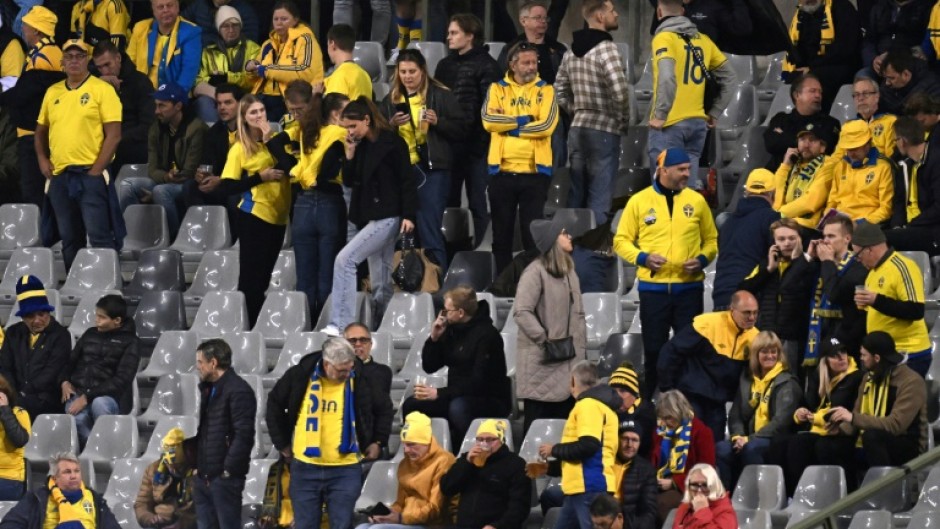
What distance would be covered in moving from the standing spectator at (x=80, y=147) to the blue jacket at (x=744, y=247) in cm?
453

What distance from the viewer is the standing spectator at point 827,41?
15.8 meters

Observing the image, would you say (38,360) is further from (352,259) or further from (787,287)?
(787,287)

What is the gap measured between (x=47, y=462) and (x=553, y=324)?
3.51m

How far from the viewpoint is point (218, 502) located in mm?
13391

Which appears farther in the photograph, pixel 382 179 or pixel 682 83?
pixel 682 83

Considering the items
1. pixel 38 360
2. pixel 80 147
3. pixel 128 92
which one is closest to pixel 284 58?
pixel 128 92

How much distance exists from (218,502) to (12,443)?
158 cm

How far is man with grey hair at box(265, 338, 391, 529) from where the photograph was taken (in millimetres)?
13156

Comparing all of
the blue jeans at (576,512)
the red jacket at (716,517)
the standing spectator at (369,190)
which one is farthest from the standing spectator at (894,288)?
the standing spectator at (369,190)

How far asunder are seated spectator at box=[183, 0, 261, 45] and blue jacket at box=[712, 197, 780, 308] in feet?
17.7

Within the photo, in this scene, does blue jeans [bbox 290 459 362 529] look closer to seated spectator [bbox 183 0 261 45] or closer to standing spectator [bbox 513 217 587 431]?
standing spectator [bbox 513 217 587 431]

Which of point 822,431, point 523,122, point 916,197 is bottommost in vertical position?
point 822,431

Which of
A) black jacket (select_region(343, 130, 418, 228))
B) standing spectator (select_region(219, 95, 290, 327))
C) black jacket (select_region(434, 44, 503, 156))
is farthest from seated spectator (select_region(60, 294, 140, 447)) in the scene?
black jacket (select_region(434, 44, 503, 156))

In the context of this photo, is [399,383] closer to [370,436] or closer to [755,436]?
[370,436]
